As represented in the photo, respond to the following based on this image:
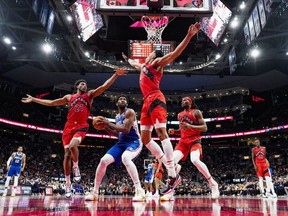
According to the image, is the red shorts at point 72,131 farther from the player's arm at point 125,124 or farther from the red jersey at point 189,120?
the red jersey at point 189,120

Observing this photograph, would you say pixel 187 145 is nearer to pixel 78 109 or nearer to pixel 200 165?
pixel 200 165

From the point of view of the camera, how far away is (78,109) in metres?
5.90

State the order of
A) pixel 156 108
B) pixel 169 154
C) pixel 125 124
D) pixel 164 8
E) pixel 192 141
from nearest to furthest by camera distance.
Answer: pixel 125 124, pixel 156 108, pixel 169 154, pixel 192 141, pixel 164 8

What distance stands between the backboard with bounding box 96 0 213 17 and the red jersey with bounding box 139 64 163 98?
2939 millimetres

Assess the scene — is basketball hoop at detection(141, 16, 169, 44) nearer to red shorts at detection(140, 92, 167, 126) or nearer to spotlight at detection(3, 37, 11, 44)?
red shorts at detection(140, 92, 167, 126)

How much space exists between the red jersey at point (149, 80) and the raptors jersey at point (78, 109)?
1.58 m

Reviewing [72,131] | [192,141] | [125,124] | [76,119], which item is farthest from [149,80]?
[192,141]

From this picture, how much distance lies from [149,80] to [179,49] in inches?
30.6

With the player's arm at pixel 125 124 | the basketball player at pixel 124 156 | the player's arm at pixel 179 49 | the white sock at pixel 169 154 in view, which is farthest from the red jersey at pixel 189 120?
the player's arm at pixel 125 124

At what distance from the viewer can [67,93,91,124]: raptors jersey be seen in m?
5.89

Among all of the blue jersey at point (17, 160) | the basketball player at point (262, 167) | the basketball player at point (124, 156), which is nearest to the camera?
the basketball player at point (124, 156)

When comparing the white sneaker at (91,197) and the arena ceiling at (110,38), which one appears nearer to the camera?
the white sneaker at (91,197)

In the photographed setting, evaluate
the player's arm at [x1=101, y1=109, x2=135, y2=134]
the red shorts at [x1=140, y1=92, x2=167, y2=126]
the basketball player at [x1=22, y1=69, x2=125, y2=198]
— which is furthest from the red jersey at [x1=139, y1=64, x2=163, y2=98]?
the basketball player at [x1=22, y1=69, x2=125, y2=198]

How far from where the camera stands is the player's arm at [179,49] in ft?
14.7
